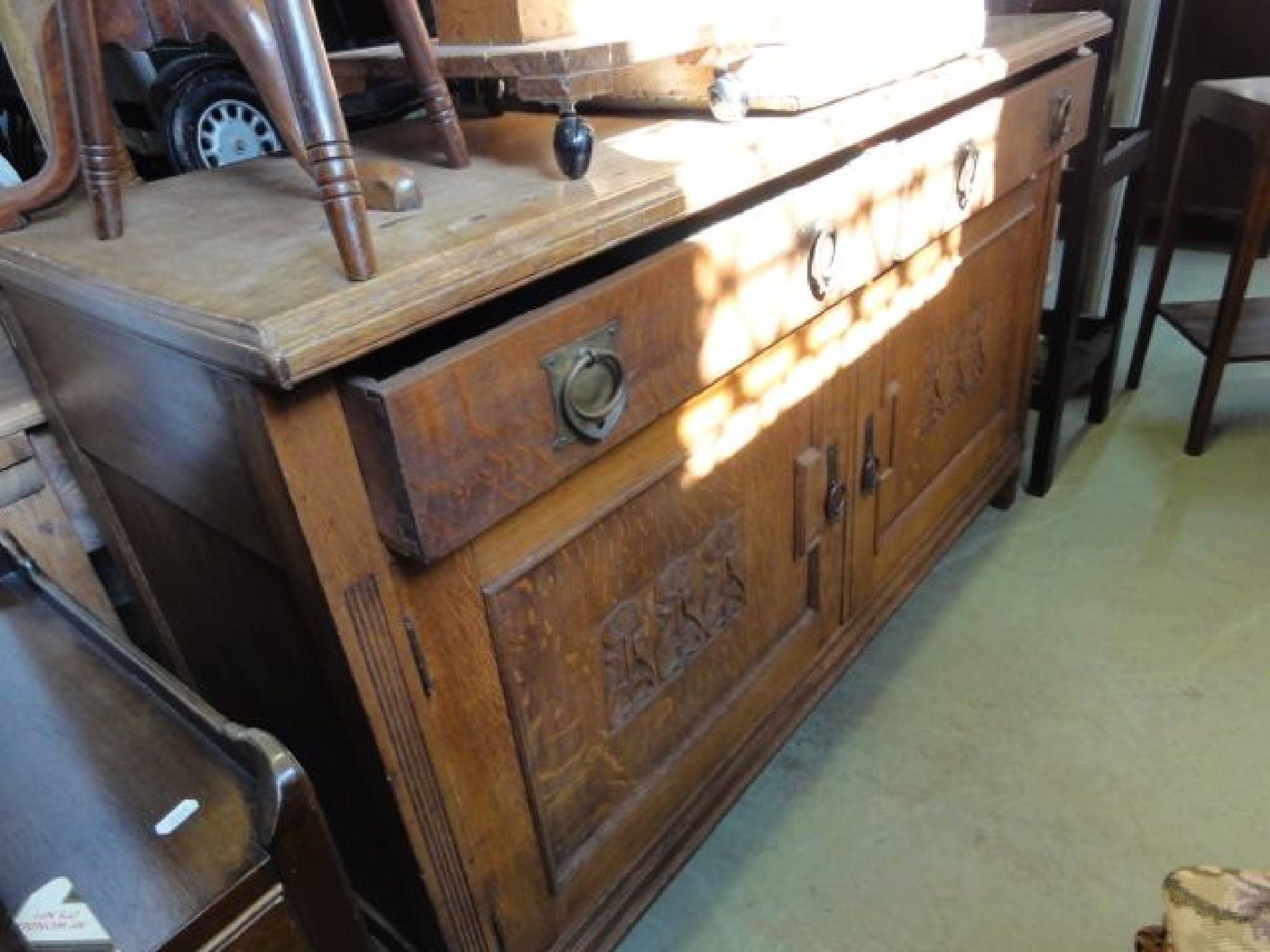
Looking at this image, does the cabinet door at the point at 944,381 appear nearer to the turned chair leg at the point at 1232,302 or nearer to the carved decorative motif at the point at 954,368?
the carved decorative motif at the point at 954,368

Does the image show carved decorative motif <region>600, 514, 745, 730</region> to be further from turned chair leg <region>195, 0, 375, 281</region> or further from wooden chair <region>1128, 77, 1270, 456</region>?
wooden chair <region>1128, 77, 1270, 456</region>

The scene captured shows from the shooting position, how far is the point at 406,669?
26.5 inches

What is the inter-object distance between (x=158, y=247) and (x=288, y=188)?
0.51ft

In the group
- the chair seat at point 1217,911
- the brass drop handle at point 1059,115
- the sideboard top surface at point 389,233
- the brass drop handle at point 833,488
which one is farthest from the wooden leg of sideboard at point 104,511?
the brass drop handle at point 1059,115

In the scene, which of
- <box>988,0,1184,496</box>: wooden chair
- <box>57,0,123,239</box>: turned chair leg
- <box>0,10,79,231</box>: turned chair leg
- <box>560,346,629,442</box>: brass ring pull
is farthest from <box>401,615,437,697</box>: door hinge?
<box>988,0,1184,496</box>: wooden chair

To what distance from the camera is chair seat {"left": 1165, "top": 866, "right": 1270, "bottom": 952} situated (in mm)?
621

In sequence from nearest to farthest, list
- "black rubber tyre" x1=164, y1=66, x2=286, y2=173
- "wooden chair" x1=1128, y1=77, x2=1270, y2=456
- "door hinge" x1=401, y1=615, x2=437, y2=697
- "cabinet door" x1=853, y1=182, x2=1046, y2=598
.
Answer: "door hinge" x1=401, y1=615, x2=437, y2=697, "black rubber tyre" x1=164, y1=66, x2=286, y2=173, "cabinet door" x1=853, y1=182, x2=1046, y2=598, "wooden chair" x1=1128, y1=77, x2=1270, y2=456

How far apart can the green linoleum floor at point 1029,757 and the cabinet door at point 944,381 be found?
0.61 ft

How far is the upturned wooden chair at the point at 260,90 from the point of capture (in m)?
0.54

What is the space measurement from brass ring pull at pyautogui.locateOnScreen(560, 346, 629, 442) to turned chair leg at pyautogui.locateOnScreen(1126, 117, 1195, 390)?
5.43ft

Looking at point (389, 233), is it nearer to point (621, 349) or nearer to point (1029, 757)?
point (621, 349)

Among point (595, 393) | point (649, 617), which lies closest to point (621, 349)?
point (595, 393)

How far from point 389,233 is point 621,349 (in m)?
0.19

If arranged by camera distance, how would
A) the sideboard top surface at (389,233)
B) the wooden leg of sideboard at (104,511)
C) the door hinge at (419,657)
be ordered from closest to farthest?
the sideboard top surface at (389,233), the door hinge at (419,657), the wooden leg of sideboard at (104,511)
